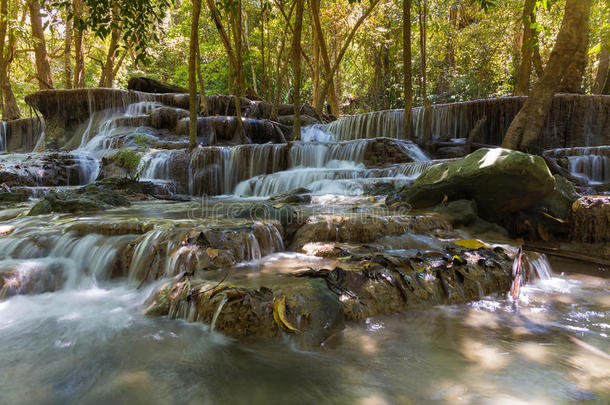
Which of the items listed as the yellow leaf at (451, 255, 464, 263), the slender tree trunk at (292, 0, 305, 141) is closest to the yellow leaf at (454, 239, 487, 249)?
the yellow leaf at (451, 255, 464, 263)

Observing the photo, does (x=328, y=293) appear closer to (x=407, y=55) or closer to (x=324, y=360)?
(x=324, y=360)

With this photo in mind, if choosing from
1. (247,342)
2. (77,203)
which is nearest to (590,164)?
(247,342)

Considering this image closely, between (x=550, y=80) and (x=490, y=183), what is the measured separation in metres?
4.59

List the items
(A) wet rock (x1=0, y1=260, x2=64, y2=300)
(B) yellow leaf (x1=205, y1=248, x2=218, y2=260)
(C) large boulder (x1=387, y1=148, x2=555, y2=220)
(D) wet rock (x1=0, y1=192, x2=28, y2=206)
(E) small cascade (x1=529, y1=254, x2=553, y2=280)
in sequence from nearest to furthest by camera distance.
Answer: (A) wet rock (x1=0, y1=260, x2=64, y2=300)
(B) yellow leaf (x1=205, y1=248, x2=218, y2=260)
(E) small cascade (x1=529, y1=254, x2=553, y2=280)
(C) large boulder (x1=387, y1=148, x2=555, y2=220)
(D) wet rock (x1=0, y1=192, x2=28, y2=206)

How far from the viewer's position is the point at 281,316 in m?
2.28

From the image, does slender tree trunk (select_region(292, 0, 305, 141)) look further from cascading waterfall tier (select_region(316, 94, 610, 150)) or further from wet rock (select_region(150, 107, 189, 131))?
wet rock (select_region(150, 107, 189, 131))

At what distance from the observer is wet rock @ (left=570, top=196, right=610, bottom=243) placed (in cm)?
440

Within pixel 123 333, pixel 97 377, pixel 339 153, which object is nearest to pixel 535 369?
pixel 97 377

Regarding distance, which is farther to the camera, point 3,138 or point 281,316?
point 3,138

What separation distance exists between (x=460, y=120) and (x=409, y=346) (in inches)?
470

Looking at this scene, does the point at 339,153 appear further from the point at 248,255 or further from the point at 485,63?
the point at 485,63

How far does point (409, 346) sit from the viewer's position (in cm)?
217

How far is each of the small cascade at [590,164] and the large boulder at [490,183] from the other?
4631 mm

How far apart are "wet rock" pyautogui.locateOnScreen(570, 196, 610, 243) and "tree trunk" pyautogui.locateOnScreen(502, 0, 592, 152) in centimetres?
335
